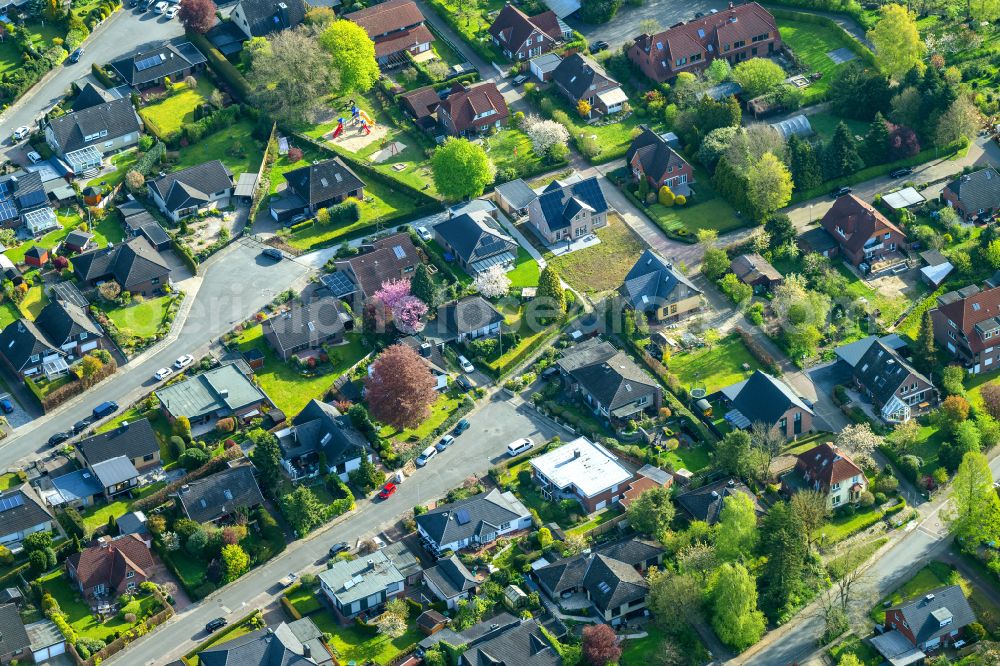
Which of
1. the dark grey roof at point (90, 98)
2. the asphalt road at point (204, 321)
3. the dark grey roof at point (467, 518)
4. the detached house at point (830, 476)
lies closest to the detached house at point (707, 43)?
the asphalt road at point (204, 321)

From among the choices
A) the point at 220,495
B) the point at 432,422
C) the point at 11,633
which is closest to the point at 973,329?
the point at 432,422

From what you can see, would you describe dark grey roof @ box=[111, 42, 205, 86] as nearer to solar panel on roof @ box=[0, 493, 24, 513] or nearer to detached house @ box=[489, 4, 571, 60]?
detached house @ box=[489, 4, 571, 60]

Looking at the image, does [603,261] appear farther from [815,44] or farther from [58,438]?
[58,438]

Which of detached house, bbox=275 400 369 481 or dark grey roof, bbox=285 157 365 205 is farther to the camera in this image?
dark grey roof, bbox=285 157 365 205

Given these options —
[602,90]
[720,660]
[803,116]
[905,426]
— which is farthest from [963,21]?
[720,660]

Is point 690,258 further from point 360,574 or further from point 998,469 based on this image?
point 360,574

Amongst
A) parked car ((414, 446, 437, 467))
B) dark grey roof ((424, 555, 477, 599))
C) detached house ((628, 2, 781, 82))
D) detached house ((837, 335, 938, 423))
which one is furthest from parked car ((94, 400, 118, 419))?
detached house ((628, 2, 781, 82))
